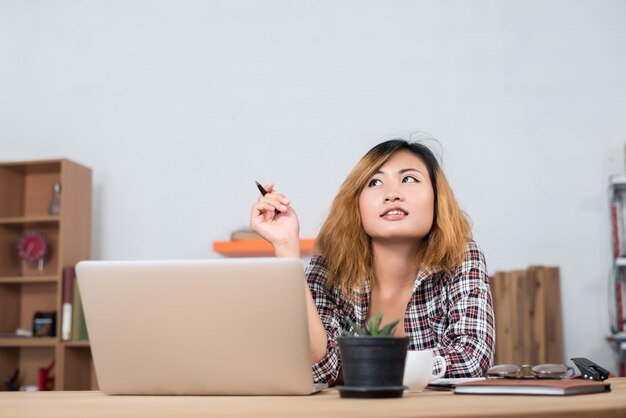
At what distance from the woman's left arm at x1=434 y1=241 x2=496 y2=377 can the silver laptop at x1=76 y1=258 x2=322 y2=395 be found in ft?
1.72

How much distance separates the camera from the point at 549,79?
3.93 m

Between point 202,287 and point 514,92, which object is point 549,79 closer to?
point 514,92

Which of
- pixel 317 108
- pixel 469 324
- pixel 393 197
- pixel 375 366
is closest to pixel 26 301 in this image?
pixel 317 108

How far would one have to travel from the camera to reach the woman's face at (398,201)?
1833 mm

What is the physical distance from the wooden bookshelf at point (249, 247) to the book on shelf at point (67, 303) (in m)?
0.72

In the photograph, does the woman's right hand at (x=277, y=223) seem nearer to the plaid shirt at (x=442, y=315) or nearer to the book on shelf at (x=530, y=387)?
the plaid shirt at (x=442, y=315)

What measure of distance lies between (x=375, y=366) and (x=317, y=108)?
318 centimetres

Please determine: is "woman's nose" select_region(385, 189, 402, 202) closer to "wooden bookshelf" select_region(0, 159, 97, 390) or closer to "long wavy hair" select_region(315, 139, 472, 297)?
"long wavy hair" select_region(315, 139, 472, 297)

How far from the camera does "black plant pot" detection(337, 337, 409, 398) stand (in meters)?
1.00

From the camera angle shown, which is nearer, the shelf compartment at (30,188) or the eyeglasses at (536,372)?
the eyeglasses at (536,372)

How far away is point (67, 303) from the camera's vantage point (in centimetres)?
385

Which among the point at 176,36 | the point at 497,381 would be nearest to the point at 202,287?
the point at 497,381

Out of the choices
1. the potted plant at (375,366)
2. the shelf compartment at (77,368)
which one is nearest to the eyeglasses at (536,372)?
the potted plant at (375,366)

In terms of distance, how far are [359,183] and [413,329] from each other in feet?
1.22
